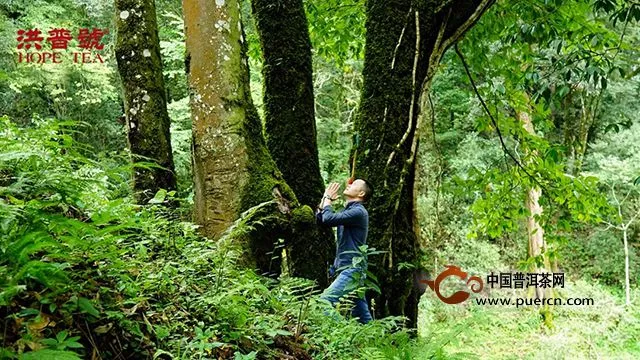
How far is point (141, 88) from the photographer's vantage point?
170 inches

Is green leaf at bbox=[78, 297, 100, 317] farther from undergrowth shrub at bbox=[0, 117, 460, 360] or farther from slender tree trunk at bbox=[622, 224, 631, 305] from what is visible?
slender tree trunk at bbox=[622, 224, 631, 305]

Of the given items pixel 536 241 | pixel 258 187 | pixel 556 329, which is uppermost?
pixel 258 187

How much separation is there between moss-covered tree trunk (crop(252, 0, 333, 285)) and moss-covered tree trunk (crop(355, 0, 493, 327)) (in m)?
0.47

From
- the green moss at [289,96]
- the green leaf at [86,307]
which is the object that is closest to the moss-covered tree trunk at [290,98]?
the green moss at [289,96]

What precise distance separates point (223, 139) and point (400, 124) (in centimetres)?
165

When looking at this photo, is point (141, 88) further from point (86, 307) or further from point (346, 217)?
point (86, 307)

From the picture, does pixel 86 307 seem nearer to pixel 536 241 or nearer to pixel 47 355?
pixel 47 355

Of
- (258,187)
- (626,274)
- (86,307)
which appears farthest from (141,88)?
(626,274)

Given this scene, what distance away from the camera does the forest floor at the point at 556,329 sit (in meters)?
12.2

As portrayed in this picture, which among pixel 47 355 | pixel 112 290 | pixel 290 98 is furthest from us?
pixel 290 98

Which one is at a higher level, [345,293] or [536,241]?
[345,293]

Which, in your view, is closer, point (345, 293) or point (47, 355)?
point (47, 355)

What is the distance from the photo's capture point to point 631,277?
1716 cm

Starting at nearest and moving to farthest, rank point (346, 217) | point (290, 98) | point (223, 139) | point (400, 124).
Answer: point (223, 139) → point (346, 217) → point (400, 124) → point (290, 98)
